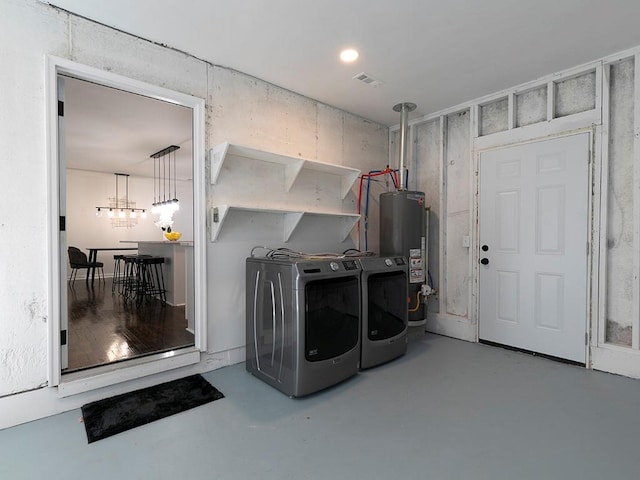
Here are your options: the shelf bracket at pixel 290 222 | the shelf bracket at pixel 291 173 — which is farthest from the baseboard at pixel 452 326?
the shelf bracket at pixel 291 173

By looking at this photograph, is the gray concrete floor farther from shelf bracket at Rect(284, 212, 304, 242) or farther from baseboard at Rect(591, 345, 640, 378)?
shelf bracket at Rect(284, 212, 304, 242)

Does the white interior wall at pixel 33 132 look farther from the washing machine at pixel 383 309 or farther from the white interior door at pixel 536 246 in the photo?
the white interior door at pixel 536 246

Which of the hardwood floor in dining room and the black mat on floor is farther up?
the hardwood floor in dining room

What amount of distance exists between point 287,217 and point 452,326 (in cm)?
236

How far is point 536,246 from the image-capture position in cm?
324

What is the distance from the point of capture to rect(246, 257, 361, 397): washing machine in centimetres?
232

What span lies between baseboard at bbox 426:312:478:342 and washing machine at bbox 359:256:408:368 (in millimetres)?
1008

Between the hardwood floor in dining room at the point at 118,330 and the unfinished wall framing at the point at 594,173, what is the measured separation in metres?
3.21

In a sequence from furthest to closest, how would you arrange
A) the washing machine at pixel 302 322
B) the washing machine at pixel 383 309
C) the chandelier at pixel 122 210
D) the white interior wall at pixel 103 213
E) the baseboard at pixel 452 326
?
1. the chandelier at pixel 122 210
2. the white interior wall at pixel 103 213
3. the baseboard at pixel 452 326
4. the washing machine at pixel 383 309
5. the washing machine at pixel 302 322

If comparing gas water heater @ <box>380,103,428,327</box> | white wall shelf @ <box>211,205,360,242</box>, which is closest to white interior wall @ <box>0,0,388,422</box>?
white wall shelf @ <box>211,205,360,242</box>

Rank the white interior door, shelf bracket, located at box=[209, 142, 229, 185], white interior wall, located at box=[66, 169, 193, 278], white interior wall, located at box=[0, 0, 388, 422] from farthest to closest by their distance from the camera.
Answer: white interior wall, located at box=[66, 169, 193, 278], the white interior door, shelf bracket, located at box=[209, 142, 229, 185], white interior wall, located at box=[0, 0, 388, 422]

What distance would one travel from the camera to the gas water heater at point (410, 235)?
3.55m

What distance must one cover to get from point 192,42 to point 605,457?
3.79 meters

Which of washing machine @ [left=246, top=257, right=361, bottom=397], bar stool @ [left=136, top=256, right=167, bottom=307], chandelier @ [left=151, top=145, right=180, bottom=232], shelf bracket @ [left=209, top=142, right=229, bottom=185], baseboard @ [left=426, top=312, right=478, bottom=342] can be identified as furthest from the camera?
chandelier @ [left=151, top=145, right=180, bottom=232]
